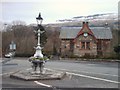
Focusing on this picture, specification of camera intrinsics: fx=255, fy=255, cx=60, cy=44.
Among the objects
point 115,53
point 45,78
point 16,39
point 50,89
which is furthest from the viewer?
point 16,39

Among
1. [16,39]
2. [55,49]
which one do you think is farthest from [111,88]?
[16,39]

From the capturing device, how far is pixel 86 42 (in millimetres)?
51625

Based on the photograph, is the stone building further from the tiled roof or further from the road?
the road

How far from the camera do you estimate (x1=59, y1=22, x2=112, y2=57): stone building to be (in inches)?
2018

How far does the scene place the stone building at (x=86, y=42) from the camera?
51.2 meters

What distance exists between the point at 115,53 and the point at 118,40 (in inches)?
407

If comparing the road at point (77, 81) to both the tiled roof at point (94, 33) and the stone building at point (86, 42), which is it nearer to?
the stone building at point (86, 42)

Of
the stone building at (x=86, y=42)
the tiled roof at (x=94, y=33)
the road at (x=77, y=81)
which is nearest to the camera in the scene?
the road at (x=77, y=81)

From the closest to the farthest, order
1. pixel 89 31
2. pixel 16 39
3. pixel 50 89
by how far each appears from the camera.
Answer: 1. pixel 50 89
2. pixel 89 31
3. pixel 16 39

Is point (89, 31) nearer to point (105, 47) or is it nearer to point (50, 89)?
point (105, 47)

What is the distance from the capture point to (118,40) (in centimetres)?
5522

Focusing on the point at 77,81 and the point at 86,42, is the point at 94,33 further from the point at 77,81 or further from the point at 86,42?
the point at 77,81

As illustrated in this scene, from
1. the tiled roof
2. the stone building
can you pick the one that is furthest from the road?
the tiled roof

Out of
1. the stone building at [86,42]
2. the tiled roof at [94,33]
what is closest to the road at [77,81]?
the stone building at [86,42]
